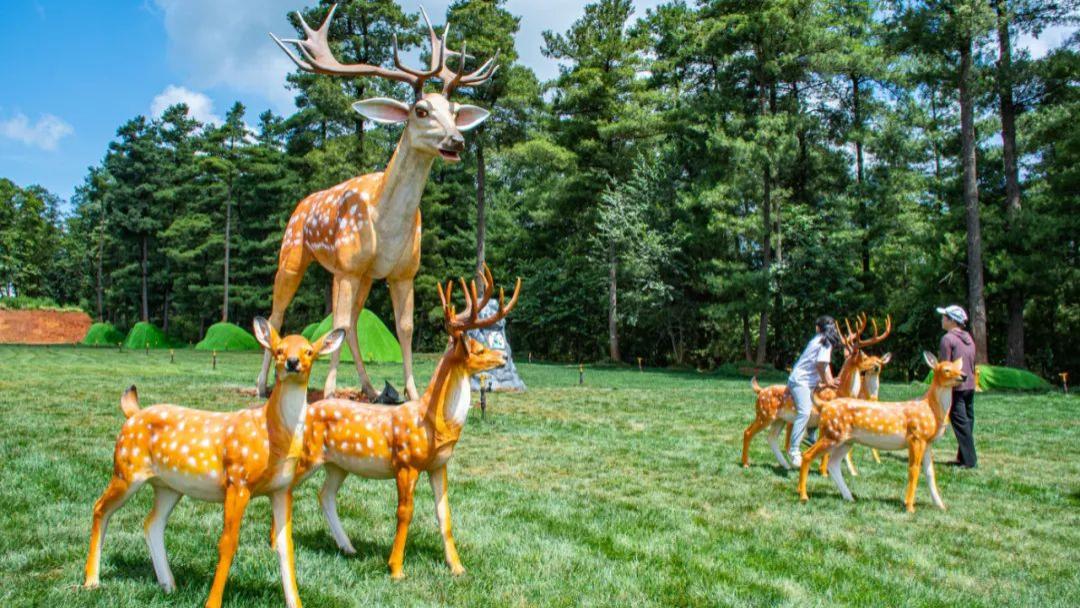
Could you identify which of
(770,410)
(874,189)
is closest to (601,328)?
(874,189)

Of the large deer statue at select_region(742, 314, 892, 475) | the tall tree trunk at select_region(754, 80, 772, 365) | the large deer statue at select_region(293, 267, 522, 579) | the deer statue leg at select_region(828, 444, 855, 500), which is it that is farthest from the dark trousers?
the tall tree trunk at select_region(754, 80, 772, 365)

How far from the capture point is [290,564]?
3.43m

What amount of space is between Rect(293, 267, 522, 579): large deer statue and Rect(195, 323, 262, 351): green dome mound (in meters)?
29.0

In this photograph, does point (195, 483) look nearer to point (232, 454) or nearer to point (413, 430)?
point (232, 454)

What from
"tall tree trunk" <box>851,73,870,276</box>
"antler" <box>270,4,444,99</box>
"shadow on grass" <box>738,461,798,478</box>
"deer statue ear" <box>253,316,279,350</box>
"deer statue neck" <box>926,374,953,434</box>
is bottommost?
"shadow on grass" <box>738,461,798,478</box>

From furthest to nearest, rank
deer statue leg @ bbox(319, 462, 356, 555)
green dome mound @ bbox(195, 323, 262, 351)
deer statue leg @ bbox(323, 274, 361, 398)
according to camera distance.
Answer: green dome mound @ bbox(195, 323, 262, 351) → deer statue leg @ bbox(323, 274, 361, 398) → deer statue leg @ bbox(319, 462, 356, 555)

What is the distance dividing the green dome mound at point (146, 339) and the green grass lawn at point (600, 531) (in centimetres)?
2556

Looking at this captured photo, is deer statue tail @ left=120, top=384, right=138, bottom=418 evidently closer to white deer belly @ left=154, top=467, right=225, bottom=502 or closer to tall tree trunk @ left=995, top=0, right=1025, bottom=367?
white deer belly @ left=154, top=467, right=225, bottom=502

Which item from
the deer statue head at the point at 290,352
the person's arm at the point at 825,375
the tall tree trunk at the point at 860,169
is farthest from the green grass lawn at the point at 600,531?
the tall tree trunk at the point at 860,169

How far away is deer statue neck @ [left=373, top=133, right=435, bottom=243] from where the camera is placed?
646 cm

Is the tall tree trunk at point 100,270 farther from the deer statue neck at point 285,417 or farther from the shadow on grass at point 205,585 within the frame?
the deer statue neck at point 285,417

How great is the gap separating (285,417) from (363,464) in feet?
3.09

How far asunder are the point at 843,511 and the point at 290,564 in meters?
4.73

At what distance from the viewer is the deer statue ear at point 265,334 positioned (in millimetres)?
3373
